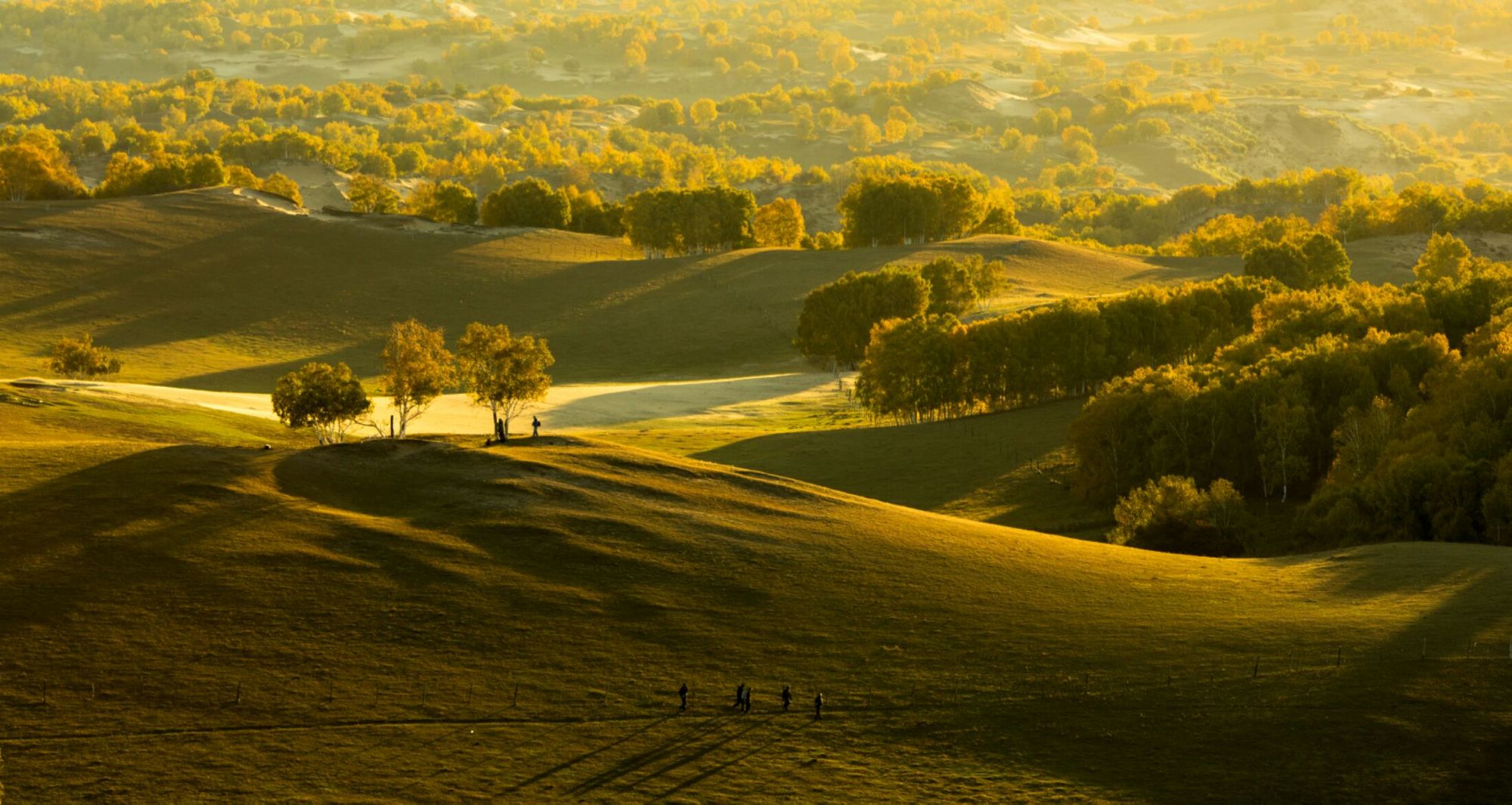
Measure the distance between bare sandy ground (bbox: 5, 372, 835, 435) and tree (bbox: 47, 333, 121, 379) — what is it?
5294 millimetres

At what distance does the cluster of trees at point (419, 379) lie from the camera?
4045 inches

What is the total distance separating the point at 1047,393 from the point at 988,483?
35847mm

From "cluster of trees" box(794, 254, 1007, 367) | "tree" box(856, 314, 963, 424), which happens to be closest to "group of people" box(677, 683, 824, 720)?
"tree" box(856, 314, 963, 424)

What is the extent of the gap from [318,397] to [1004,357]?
231 feet

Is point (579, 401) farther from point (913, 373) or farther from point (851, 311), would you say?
point (851, 311)

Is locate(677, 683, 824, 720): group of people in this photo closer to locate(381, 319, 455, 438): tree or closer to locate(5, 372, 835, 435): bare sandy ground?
locate(381, 319, 455, 438): tree

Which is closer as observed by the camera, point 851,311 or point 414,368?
point 414,368

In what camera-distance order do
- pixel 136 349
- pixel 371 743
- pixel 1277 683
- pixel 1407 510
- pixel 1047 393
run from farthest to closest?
pixel 136 349, pixel 1047 393, pixel 1407 510, pixel 1277 683, pixel 371 743

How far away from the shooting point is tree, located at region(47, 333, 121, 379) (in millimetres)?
151500

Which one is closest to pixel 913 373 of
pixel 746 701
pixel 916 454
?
pixel 916 454

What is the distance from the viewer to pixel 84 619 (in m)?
60.5

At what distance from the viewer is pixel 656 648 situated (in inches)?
2499

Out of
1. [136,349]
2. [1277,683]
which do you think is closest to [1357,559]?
[1277,683]

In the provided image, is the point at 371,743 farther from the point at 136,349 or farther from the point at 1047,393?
the point at 136,349
